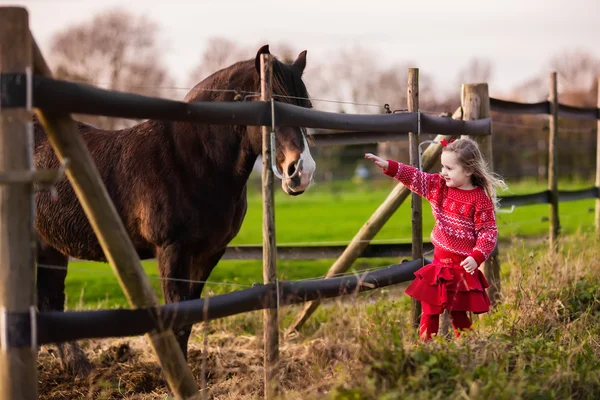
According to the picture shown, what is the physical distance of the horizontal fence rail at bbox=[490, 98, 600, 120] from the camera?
275 inches

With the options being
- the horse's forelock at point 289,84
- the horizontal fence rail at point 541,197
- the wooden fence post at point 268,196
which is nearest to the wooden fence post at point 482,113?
the horizontal fence rail at point 541,197

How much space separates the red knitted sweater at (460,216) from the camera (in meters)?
4.34

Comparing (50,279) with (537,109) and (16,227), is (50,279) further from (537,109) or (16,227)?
(537,109)

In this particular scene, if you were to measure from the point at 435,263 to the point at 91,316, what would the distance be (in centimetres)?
225

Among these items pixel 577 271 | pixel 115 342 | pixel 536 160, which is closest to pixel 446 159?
pixel 577 271

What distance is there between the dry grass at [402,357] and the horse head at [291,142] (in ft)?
2.75

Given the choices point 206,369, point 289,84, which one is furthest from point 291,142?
point 206,369

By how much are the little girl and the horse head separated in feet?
1.73

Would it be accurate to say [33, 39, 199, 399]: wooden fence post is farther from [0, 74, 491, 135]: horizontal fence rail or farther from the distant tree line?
the distant tree line

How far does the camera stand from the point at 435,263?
4.46m

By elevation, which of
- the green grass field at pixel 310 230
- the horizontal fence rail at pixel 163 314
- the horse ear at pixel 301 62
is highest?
the horse ear at pixel 301 62

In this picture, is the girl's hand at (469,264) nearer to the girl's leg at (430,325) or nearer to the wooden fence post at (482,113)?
the girl's leg at (430,325)

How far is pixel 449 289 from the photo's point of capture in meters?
4.38

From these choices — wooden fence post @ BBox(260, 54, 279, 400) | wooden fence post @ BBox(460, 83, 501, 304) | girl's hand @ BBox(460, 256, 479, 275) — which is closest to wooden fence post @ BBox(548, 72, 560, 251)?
wooden fence post @ BBox(460, 83, 501, 304)
